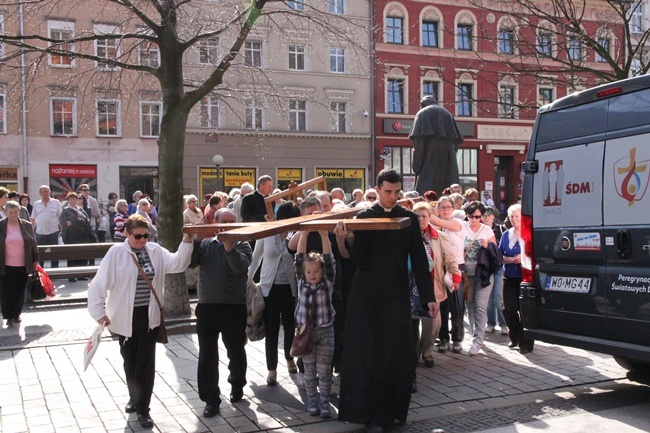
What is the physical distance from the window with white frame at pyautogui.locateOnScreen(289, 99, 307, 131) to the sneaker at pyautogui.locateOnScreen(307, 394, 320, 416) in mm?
29500

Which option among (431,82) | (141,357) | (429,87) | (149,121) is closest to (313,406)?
(141,357)

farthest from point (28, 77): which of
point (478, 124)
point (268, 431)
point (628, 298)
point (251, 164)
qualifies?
point (478, 124)

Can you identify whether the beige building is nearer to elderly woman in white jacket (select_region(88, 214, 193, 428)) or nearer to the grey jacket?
the grey jacket

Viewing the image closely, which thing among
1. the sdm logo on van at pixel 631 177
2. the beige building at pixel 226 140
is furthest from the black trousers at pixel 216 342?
the beige building at pixel 226 140

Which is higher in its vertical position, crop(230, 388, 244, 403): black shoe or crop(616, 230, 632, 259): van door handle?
crop(616, 230, 632, 259): van door handle

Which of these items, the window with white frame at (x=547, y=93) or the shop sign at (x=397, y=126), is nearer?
the shop sign at (x=397, y=126)

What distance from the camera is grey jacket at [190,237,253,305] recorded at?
20.0 feet

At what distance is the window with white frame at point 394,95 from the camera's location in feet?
120

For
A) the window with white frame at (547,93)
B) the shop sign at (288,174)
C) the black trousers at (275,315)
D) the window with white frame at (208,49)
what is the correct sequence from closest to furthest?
the black trousers at (275,315) → the window with white frame at (208,49) → the shop sign at (288,174) → the window with white frame at (547,93)

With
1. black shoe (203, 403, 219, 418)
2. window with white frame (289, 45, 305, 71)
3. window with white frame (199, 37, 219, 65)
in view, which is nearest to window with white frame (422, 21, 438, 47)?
window with white frame (289, 45, 305, 71)

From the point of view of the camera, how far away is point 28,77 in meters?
10.2

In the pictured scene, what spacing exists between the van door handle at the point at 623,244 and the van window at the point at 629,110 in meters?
0.88

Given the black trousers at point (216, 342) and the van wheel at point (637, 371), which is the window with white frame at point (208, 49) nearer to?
the black trousers at point (216, 342)

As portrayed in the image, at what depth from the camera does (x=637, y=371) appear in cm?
698
